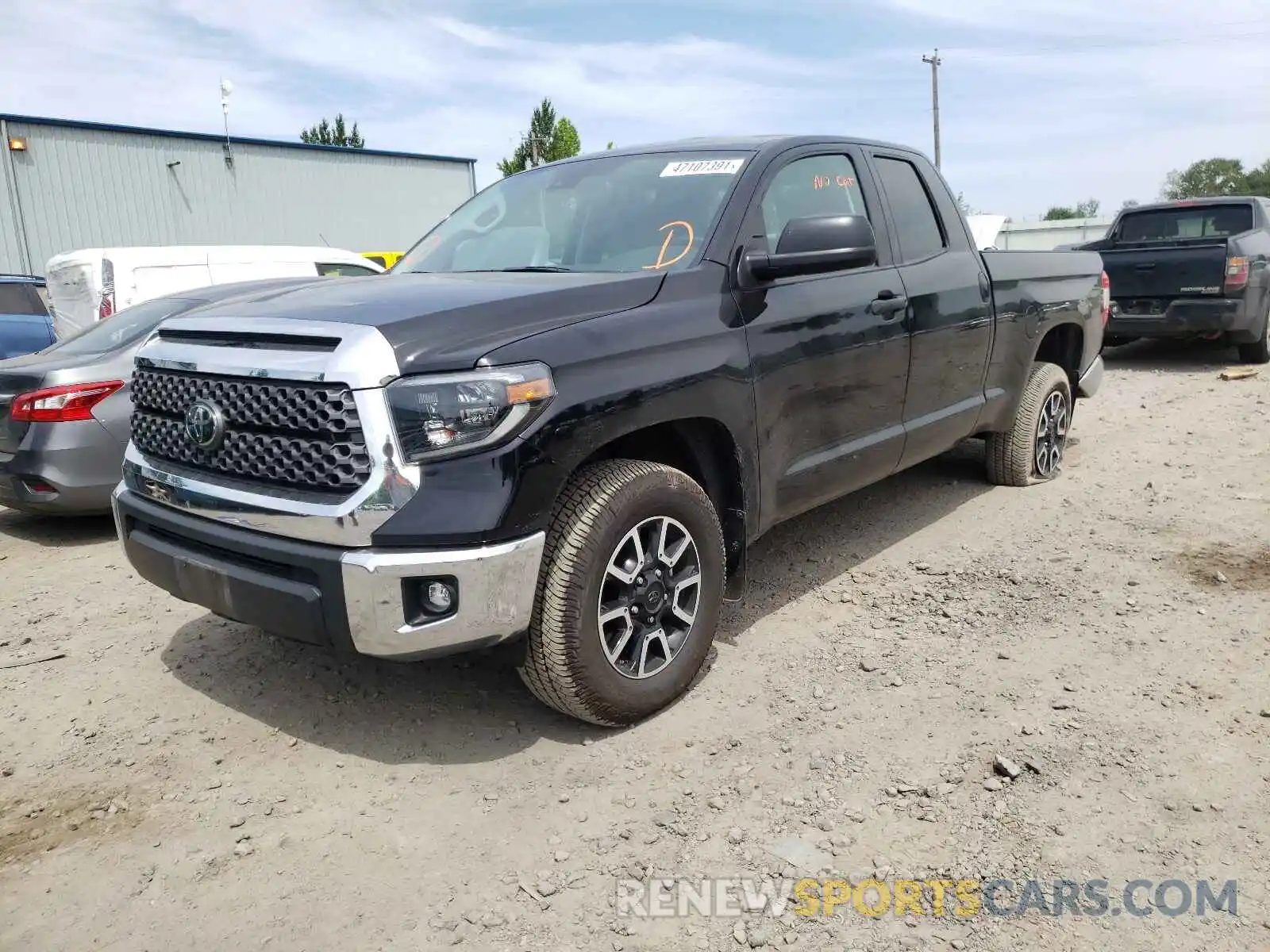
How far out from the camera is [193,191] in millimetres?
23031

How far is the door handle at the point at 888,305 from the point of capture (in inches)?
161

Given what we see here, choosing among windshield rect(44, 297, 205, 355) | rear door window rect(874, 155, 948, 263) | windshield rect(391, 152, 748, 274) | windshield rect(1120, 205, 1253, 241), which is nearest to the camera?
windshield rect(391, 152, 748, 274)

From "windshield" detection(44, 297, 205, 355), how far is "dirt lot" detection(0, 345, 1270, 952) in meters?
1.91

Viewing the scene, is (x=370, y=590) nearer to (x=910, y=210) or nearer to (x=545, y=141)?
(x=910, y=210)

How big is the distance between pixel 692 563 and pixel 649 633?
11.3 inches

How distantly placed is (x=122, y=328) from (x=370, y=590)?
14.6 ft

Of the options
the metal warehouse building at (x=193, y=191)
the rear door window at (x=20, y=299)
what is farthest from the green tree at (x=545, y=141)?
the rear door window at (x=20, y=299)

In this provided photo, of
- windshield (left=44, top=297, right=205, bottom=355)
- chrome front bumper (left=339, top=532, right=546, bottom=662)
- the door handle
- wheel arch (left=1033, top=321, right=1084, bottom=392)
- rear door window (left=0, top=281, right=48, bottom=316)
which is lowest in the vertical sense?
chrome front bumper (left=339, top=532, right=546, bottom=662)

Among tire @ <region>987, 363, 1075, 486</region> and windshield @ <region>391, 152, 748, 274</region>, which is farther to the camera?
tire @ <region>987, 363, 1075, 486</region>

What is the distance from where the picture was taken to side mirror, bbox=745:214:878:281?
3.40 m

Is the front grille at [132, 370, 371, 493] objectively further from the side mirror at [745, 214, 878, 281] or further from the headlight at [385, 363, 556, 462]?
the side mirror at [745, 214, 878, 281]

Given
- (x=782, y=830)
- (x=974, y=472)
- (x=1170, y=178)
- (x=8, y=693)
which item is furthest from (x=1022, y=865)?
(x=1170, y=178)

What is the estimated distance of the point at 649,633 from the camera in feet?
10.3

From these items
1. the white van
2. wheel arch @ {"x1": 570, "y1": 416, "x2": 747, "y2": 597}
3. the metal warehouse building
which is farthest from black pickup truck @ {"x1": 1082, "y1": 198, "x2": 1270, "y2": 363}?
the metal warehouse building
